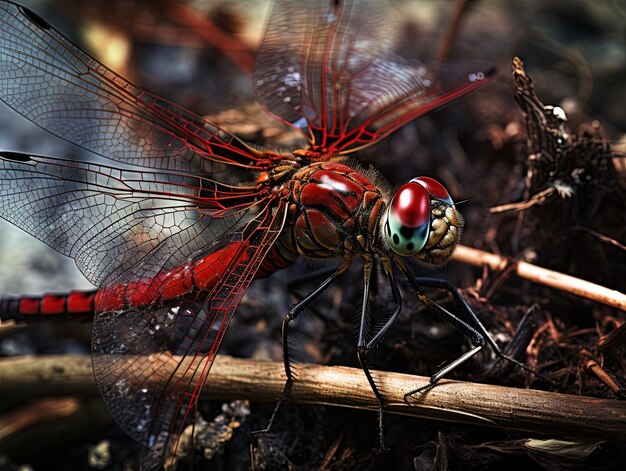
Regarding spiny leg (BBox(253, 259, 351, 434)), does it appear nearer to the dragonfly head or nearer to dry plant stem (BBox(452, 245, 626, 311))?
the dragonfly head

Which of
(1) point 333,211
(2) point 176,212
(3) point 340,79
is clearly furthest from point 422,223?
(3) point 340,79

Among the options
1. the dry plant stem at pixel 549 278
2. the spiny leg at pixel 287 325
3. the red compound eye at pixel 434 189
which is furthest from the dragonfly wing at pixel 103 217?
the dry plant stem at pixel 549 278

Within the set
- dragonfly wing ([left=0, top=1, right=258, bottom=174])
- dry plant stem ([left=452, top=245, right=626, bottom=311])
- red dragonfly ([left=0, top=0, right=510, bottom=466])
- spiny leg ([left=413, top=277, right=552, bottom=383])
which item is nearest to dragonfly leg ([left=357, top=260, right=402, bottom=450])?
red dragonfly ([left=0, top=0, right=510, bottom=466])

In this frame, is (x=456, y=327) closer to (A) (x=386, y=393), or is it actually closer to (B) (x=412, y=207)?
(A) (x=386, y=393)

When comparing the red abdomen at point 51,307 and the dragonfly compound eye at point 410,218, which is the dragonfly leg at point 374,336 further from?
the red abdomen at point 51,307

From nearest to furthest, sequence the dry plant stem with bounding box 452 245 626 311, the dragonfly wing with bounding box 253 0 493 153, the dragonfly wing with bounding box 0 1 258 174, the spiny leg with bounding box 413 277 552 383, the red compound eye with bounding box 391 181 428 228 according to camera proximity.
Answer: the red compound eye with bounding box 391 181 428 228 < the spiny leg with bounding box 413 277 552 383 < the dry plant stem with bounding box 452 245 626 311 < the dragonfly wing with bounding box 0 1 258 174 < the dragonfly wing with bounding box 253 0 493 153
